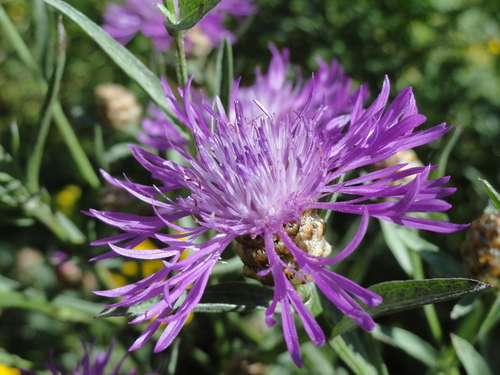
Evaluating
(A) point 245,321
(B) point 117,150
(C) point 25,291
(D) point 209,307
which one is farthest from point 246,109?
(D) point 209,307

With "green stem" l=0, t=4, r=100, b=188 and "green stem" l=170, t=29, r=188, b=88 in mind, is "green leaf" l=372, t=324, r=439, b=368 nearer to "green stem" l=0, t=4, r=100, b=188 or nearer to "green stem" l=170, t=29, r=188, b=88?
"green stem" l=170, t=29, r=188, b=88

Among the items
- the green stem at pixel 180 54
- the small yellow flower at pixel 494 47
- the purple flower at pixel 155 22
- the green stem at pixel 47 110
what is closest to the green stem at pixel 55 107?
the green stem at pixel 47 110

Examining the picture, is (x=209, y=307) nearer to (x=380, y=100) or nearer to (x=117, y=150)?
(x=380, y=100)

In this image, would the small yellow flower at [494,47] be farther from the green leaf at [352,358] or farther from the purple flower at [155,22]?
A: the green leaf at [352,358]

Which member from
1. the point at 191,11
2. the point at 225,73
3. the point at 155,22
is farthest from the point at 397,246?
the point at 155,22

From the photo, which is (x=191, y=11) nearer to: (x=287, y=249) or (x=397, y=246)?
(x=287, y=249)

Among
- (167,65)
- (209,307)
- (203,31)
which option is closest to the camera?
(209,307)

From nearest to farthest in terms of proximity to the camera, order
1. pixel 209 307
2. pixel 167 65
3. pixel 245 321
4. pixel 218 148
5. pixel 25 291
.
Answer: pixel 209 307, pixel 218 148, pixel 25 291, pixel 245 321, pixel 167 65
